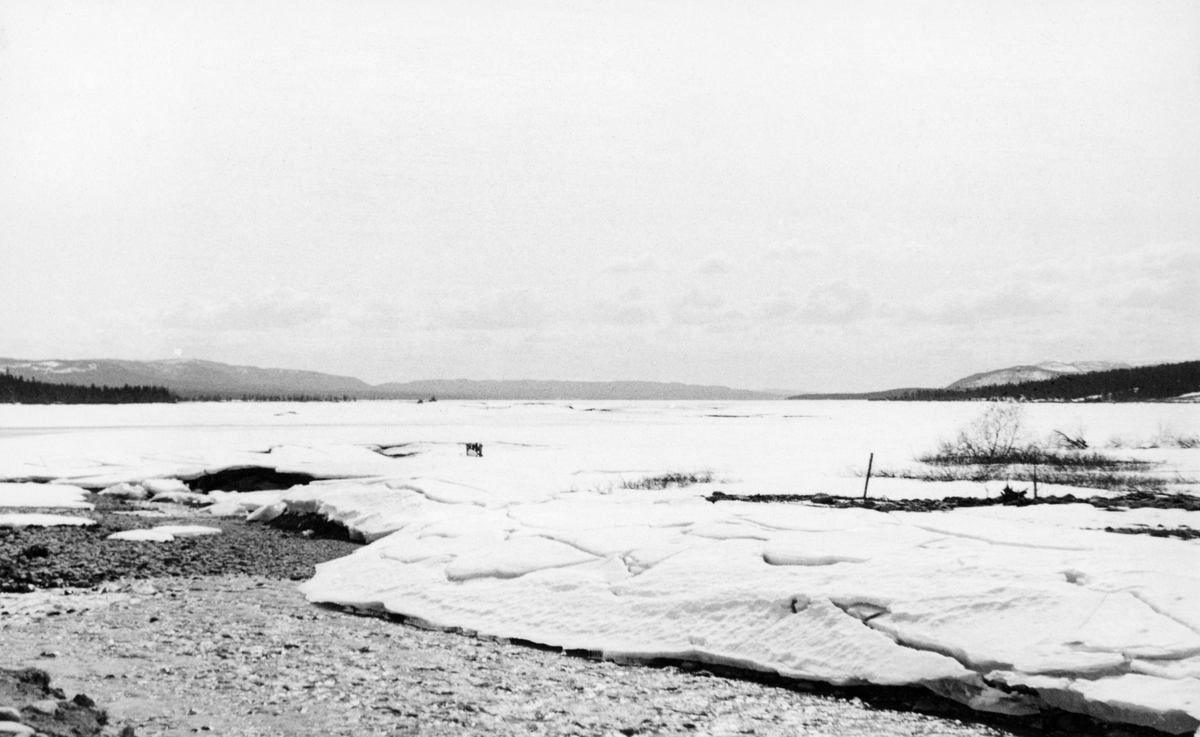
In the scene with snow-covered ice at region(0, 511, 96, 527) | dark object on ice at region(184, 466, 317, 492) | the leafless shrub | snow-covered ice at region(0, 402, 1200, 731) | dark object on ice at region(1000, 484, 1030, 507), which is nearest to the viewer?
snow-covered ice at region(0, 402, 1200, 731)

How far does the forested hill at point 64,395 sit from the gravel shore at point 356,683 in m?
84.3

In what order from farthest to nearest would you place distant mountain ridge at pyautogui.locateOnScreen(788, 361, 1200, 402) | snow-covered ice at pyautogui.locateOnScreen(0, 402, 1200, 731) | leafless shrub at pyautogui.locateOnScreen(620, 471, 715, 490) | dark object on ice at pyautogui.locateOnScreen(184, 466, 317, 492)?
distant mountain ridge at pyautogui.locateOnScreen(788, 361, 1200, 402)
dark object on ice at pyautogui.locateOnScreen(184, 466, 317, 492)
leafless shrub at pyautogui.locateOnScreen(620, 471, 715, 490)
snow-covered ice at pyautogui.locateOnScreen(0, 402, 1200, 731)

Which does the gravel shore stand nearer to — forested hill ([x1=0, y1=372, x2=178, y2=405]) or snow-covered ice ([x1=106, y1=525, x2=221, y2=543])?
snow-covered ice ([x1=106, y1=525, x2=221, y2=543])

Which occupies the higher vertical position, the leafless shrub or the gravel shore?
the leafless shrub

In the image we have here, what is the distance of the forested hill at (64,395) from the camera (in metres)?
79.0

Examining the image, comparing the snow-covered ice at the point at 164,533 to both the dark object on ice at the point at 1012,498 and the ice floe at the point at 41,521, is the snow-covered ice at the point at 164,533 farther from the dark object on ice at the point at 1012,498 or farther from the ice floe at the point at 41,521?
the dark object on ice at the point at 1012,498

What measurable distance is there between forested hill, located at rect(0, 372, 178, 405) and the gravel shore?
277ft

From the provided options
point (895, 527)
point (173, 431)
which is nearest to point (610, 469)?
point (895, 527)

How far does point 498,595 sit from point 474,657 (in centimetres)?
136

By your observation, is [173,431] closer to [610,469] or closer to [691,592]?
[610,469]

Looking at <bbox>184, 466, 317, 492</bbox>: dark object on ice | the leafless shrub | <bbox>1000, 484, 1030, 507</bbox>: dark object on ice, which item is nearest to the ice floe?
<bbox>184, 466, 317, 492</bbox>: dark object on ice

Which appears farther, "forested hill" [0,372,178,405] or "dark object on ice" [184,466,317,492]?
"forested hill" [0,372,178,405]

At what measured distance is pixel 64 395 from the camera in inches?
3312

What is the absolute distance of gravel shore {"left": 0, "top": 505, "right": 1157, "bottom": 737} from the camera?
4.93 metres
